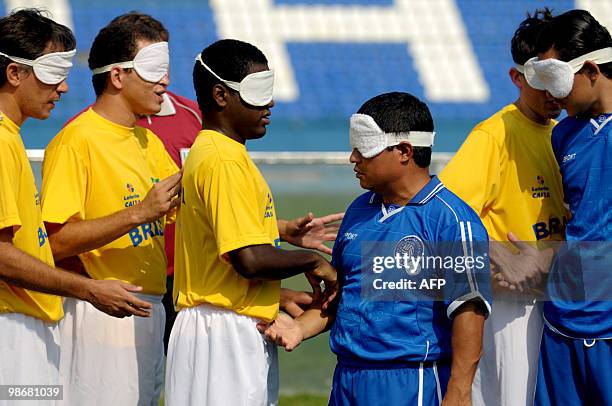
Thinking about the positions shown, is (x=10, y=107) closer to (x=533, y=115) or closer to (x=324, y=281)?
(x=324, y=281)

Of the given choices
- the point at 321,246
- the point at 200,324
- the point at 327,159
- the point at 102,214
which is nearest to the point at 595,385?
the point at 321,246

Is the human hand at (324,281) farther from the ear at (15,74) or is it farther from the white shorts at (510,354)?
the ear at (15,74)

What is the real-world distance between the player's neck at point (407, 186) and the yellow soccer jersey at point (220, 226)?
0.53 meters

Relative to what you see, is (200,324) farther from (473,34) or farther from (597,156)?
(473,34)

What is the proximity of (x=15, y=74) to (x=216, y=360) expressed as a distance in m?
1.48

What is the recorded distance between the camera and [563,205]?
4.35 metres

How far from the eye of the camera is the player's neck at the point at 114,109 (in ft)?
14.6

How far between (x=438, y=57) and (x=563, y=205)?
18377 mm

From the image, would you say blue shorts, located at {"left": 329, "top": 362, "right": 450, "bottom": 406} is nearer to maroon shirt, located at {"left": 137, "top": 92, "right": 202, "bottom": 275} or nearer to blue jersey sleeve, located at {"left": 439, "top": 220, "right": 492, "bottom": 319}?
blue jersey sleeve, located at {"left": 439, "top": 220, "right": 492, "bottom": 319}

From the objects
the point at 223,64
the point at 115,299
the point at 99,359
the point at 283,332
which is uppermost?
the point at 223,64

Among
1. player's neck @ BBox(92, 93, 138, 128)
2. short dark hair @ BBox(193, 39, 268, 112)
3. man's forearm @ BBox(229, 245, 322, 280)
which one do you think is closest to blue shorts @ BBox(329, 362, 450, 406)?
man's forearm @ BBox(229, 245, 322, 280)

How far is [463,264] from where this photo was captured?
11.4 feet

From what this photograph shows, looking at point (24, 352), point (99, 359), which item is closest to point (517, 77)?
point (99, 359)

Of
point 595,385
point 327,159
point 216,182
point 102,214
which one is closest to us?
point 216,182
